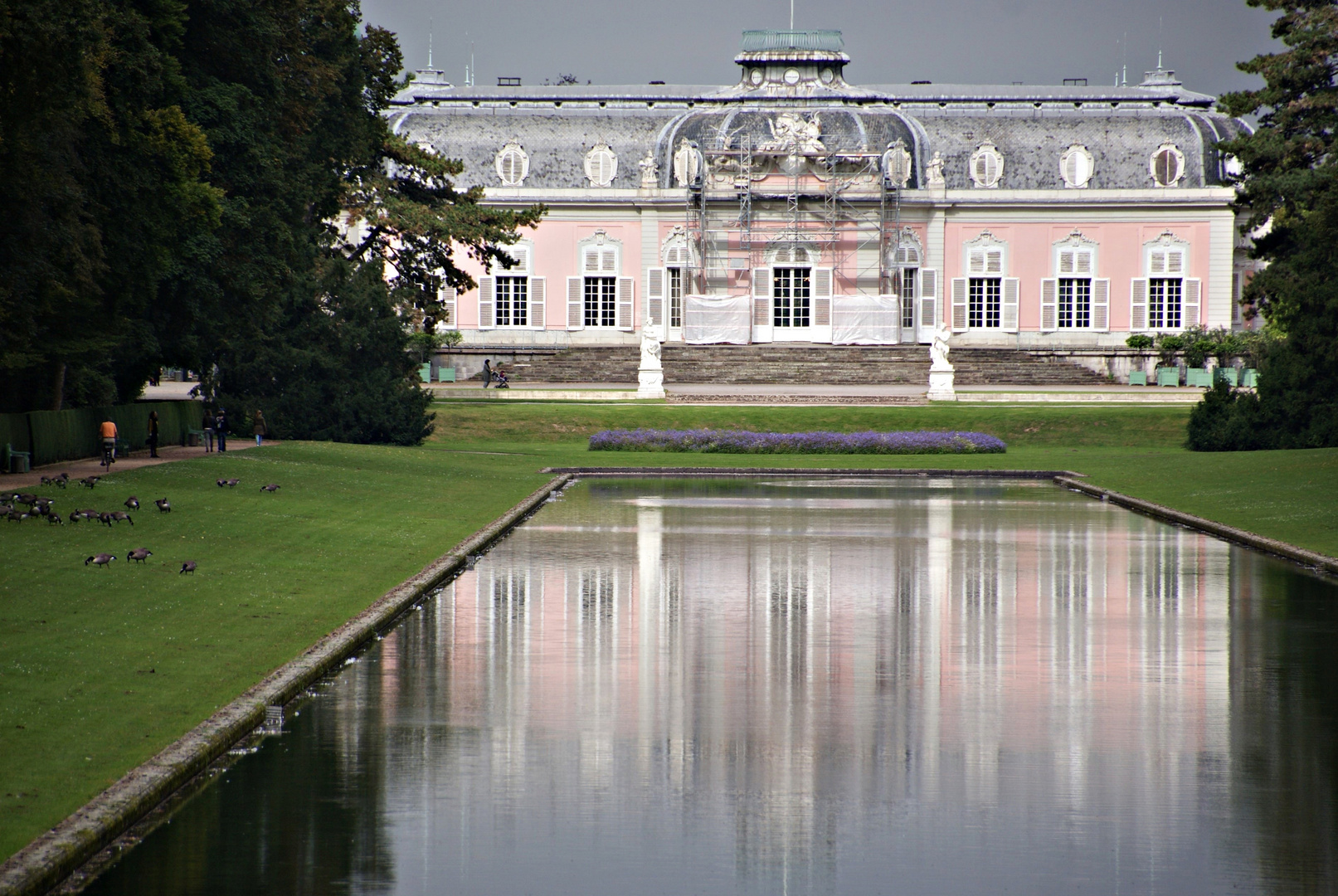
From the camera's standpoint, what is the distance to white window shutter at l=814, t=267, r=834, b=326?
59969 mm

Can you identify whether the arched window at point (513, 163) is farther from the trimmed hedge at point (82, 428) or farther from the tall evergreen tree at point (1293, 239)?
the trimmed hedge at point (82, 428)

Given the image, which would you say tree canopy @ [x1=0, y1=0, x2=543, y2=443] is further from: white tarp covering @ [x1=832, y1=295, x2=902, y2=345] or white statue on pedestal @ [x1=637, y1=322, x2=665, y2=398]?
white tarp covering @ [x1=832, y1=295, x2=902, y2=345]

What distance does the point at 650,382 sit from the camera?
1788 inches

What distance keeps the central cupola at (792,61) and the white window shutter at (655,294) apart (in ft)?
32.6

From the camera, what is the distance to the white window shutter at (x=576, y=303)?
61500mm

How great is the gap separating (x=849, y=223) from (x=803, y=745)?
53.1m

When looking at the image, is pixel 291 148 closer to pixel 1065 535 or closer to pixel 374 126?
pixel 374 126

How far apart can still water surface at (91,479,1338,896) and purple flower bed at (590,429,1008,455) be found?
18.5 metres

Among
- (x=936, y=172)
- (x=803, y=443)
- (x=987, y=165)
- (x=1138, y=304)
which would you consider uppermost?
(x=987, y=165)

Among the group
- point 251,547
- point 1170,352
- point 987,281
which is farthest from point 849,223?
point 251,547

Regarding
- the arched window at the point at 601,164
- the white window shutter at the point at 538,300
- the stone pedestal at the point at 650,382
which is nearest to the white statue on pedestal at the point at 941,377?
the stone pedestal at the point at 650,382

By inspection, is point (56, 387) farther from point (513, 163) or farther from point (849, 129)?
point (849, 129)

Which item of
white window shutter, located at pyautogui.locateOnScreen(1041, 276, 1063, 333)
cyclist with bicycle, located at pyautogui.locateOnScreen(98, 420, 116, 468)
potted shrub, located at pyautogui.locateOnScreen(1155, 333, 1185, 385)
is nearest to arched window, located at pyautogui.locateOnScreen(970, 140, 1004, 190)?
white window shutter, located at pyautogui.locateOnScreen(1041, 276, 1063, 333)

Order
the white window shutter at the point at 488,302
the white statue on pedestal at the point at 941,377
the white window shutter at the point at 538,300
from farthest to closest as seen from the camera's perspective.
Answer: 1. the white window shutter at the point at 538,300
2. the white window shutter at the point at 488,302
3. the white statue on pedestal at the point at 941,377
